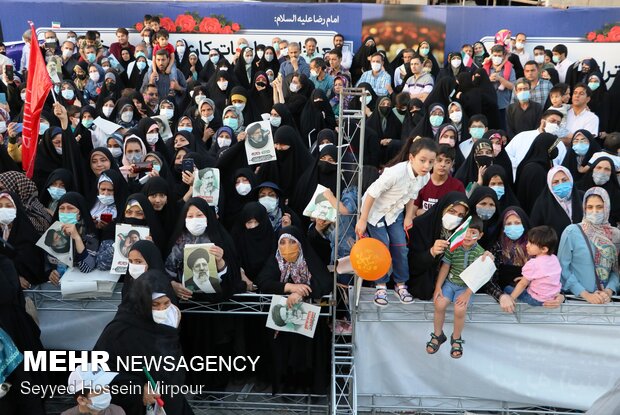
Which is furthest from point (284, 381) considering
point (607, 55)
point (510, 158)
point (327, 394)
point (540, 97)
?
point (607, 55)

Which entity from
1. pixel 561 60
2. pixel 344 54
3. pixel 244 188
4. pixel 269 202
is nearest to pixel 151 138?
pixel 244 188

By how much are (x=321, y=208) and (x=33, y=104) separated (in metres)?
3.04

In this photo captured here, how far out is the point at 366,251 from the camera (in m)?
4.18

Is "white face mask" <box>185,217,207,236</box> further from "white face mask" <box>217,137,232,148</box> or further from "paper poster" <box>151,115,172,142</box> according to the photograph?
"paper poster" <box>151,115,172,142</box>

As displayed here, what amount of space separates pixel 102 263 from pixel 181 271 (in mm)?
600

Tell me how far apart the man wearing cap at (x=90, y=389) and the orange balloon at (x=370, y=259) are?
5.12 ft

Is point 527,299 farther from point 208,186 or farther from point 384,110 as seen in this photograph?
point 384,110

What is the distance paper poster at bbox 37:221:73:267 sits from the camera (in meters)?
4.86

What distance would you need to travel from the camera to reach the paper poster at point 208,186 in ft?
17.9

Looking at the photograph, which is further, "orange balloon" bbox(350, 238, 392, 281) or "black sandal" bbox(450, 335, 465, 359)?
"black sandal" bbox(450, 335, 465, 359)

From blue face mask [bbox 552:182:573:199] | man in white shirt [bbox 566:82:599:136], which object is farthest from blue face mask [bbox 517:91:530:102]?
blue face mask [bbox 552:182:573:199]

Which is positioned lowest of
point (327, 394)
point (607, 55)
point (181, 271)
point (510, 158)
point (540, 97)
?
point (327, 394)

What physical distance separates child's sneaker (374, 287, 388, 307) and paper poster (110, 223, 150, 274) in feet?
5.44

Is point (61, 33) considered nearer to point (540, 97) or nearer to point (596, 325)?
point (540, 97)
